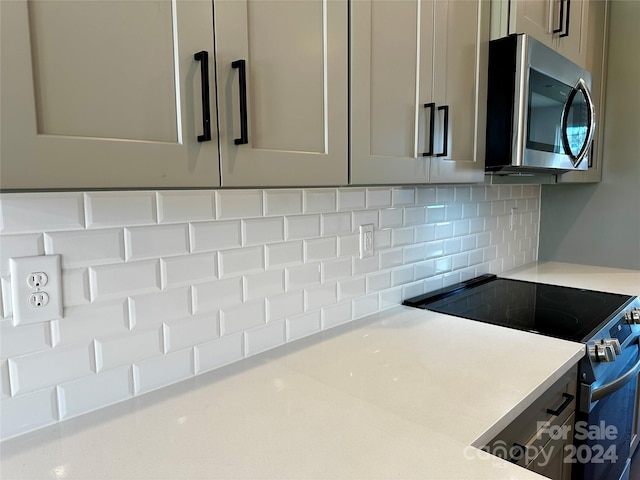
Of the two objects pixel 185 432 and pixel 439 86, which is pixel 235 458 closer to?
pixel 185 432

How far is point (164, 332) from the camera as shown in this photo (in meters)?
1.00

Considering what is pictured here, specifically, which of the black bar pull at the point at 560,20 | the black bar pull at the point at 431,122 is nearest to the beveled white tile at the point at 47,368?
the black bar pull at the point at 431,122

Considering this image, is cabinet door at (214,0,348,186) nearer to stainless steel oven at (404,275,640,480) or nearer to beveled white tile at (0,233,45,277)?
beveled white tile at (0,233,45,277)

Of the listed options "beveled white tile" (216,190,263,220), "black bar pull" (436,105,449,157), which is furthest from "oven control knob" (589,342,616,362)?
"beveled white tile" (216,190,263,220)

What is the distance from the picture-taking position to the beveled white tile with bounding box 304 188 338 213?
4.24ft

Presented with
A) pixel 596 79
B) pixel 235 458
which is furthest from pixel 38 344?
pixel 596 79

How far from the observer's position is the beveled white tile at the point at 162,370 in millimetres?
971

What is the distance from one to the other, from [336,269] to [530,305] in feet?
2.66

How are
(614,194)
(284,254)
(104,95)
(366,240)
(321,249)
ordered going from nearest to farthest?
1. (104,95)
2. (284,254)
3. (321,249)
4. (366,240)
5. (614,194)

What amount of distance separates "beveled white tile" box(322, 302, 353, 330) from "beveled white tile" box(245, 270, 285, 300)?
20 cm

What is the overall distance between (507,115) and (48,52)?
127 centimetres

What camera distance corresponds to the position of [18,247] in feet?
2.60

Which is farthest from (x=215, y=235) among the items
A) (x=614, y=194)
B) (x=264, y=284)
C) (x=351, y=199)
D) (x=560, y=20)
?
(x=614, y=194)

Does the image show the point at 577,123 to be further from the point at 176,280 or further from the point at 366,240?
the point at 176,280
